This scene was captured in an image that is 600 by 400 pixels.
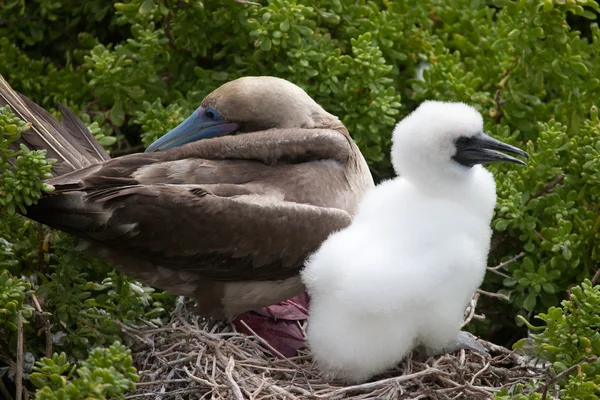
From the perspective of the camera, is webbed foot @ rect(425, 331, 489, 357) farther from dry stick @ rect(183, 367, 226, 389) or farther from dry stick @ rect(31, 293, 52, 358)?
dry stick @ rect(31, 293, 52, 358)

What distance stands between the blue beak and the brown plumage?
2.4 inches

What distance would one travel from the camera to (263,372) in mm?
5469

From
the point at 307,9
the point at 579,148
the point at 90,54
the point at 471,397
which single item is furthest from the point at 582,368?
the point at 90,54

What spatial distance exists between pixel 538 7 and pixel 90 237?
9.16 feet

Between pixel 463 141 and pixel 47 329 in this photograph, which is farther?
pixel 47 329

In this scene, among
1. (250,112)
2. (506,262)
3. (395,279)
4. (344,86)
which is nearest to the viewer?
(395,279)

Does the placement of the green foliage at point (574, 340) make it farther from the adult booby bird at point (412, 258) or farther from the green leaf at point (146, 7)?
the green leaf at point (146, 7)

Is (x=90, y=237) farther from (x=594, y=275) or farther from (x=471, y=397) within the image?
(x=594, y=275)

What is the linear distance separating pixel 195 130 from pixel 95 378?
2.16m

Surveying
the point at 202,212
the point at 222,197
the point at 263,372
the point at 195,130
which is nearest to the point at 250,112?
the point at 195,130

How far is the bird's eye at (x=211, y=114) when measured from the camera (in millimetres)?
6199

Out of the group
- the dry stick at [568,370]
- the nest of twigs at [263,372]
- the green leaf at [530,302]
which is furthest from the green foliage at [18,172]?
the green leaf at [530,302]

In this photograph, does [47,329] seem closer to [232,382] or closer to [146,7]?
[232,382]

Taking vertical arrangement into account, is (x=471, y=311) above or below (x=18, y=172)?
below
